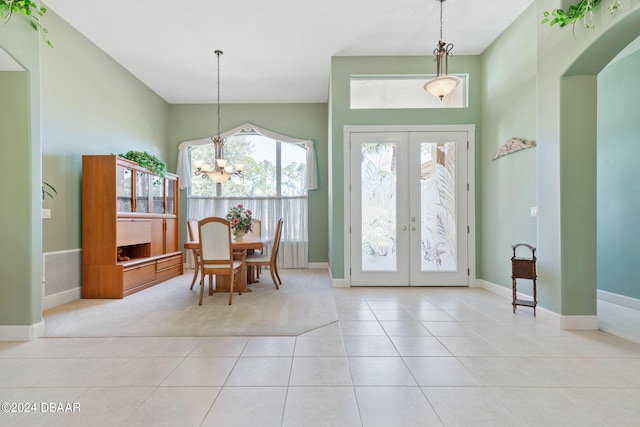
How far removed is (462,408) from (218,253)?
305 cm

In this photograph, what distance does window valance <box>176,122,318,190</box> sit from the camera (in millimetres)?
6484

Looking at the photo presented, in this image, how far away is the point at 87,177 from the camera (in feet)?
13.6

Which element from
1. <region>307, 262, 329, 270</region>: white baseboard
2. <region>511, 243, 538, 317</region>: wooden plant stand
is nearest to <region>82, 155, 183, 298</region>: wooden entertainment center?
<region>307, 262, 329, 270</region>: white baseboard

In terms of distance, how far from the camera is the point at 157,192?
5.26 m

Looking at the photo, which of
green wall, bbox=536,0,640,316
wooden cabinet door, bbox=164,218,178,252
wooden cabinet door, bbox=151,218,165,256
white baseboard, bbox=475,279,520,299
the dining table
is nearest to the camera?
green wall, bbox=536,0,640,316

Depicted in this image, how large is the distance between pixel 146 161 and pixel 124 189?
690 millimetres

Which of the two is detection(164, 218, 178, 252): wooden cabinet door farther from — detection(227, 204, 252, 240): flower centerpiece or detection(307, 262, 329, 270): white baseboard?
detection(307, 262, 329, 270): white baseboard

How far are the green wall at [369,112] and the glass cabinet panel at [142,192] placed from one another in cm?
292

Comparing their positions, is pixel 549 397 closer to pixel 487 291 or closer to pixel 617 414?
pixel 617 414

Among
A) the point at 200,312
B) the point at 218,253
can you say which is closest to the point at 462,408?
the point at 200,312

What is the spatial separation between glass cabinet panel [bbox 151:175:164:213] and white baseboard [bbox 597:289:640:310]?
6.52m

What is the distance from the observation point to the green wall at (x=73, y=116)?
3.73m

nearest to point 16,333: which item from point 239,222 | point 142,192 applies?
point 142,192

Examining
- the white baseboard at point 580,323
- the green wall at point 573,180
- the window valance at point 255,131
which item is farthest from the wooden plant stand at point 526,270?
the window valance at point 255,131
